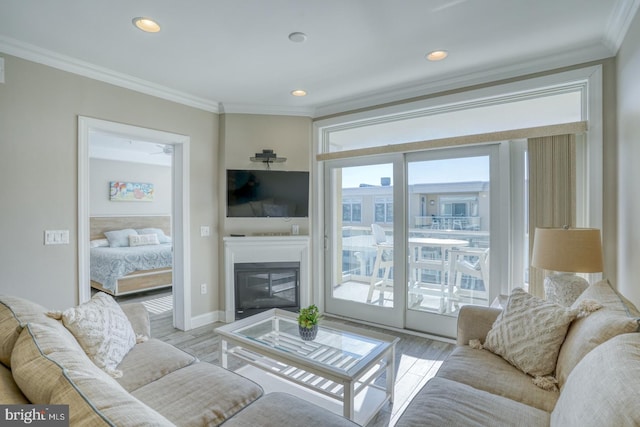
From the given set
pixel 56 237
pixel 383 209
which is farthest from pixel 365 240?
pixel 56 237

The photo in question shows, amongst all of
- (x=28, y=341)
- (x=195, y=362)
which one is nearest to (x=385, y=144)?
(x=195, y=362)

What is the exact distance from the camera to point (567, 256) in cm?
200

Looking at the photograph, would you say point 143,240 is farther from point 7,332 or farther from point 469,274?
point 469,274

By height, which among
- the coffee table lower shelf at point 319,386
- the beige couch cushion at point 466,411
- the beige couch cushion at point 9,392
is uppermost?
the beige couch cushion at point 9,392

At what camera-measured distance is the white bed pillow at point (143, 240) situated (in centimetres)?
603

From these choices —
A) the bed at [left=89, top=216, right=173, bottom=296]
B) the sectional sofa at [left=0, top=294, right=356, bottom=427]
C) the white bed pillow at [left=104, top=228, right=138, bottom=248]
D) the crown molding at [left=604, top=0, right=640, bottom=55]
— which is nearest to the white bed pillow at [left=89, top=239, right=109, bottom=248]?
→ the bed at [left=89, top=216, right=173, bottom=296]

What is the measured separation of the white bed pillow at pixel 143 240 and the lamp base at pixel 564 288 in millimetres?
6361

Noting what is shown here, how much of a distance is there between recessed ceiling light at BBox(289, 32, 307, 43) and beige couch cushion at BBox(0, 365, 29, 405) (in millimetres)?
2363

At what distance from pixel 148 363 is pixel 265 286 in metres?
2.16

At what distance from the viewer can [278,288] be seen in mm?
3855

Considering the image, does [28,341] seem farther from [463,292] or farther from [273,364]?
[463,292]

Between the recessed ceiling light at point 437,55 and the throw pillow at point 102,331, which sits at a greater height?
the recessed ceiling light at point 437,55

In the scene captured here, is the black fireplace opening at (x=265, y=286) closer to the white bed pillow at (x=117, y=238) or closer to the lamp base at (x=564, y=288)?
the lamp base at (x=564, y=288)

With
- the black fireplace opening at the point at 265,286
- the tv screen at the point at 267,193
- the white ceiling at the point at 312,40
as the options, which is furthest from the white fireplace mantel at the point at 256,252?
the white ceiling at the point at 312,40
